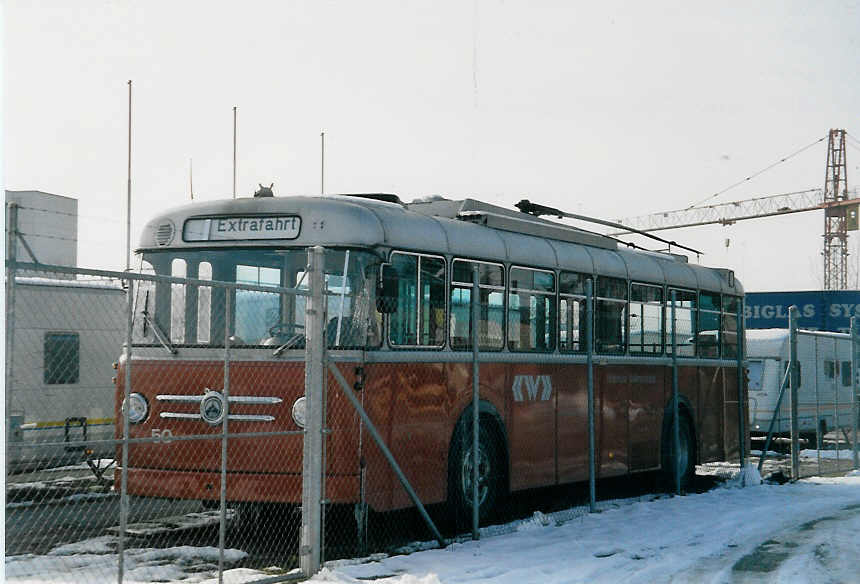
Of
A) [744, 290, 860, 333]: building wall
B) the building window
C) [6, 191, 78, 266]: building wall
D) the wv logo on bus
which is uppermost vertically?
[6, 191, 78, 266]: building wall

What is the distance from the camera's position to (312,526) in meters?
9.94

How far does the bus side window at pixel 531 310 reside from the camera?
13.6 metres

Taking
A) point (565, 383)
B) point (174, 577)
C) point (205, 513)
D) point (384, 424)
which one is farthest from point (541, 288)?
point (174, 577)

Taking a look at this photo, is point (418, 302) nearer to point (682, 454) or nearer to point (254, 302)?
point (254, 302)

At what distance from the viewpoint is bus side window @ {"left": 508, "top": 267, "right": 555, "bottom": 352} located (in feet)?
44.7

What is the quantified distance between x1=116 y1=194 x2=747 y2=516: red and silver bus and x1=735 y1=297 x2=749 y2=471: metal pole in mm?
4981

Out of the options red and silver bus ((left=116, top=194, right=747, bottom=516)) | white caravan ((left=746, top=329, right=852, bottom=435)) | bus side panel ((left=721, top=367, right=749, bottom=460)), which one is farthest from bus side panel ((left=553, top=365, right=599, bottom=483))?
white caravan ((left=746, top=329, right=852, bottom=435))

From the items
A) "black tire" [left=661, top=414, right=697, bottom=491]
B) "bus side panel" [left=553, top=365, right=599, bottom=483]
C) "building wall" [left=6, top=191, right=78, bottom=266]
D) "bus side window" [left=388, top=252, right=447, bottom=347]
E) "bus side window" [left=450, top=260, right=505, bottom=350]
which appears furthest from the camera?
"building wall" [left=6, top=191, right=78, bottom=266]

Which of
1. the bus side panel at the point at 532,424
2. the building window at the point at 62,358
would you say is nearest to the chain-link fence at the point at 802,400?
the bus side panel at the point at 532,424

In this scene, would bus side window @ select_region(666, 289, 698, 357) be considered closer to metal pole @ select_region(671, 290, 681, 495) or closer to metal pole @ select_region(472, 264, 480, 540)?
metal pole @ select_region(671, 290, 681, 495)

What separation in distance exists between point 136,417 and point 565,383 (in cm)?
560

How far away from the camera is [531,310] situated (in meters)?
14.0

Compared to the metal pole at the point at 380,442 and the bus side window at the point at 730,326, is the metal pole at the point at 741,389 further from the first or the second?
the metal pole at the point at 380,442

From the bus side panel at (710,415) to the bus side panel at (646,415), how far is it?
1.49m
